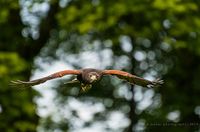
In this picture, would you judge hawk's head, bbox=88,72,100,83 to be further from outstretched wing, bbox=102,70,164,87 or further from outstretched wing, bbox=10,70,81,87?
outstretched wing, bbox=102,70,164,87

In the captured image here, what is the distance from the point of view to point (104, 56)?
1622 cm

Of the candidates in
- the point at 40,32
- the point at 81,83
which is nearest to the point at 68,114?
the point at 40,32

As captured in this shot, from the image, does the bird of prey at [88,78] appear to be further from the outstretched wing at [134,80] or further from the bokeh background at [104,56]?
the bokeh background at [104,56]

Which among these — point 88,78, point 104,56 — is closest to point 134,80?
point 88,78

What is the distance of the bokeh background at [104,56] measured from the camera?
437 inches

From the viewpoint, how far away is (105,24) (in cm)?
1169

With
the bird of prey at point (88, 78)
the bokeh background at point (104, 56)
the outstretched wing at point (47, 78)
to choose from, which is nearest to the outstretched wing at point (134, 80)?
the bird of prey at point (88, 78)

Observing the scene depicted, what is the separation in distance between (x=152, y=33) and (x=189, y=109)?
267cm

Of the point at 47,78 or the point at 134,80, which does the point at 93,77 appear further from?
the point at 134,80

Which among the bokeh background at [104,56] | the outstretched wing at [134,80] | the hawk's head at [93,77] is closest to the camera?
the hawk's head at [93,77]

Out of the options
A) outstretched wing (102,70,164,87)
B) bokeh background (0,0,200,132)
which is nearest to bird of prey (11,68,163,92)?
outstretched wing (102,70,164,87)

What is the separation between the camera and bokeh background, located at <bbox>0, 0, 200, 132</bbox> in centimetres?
1110

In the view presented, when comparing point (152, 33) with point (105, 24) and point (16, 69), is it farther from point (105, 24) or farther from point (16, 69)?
point (16, 69)

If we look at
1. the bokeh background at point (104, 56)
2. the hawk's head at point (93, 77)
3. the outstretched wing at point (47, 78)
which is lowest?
the hawk's head at point (93, 77)
